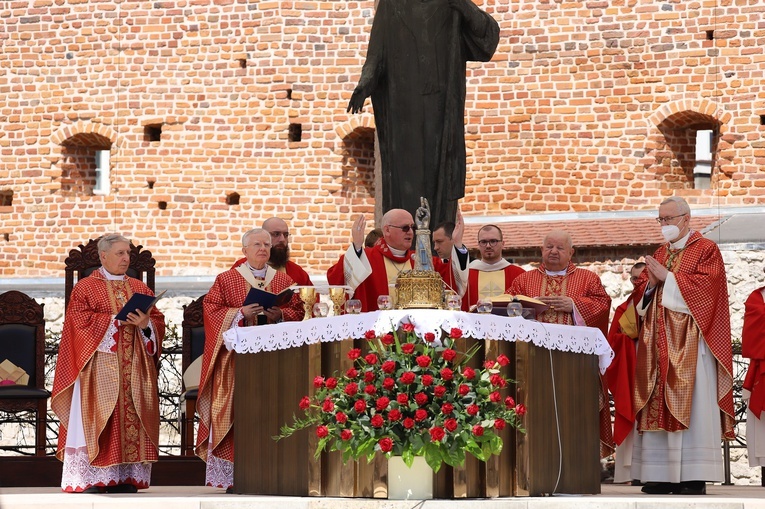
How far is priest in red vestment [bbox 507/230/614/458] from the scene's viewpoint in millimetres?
9102

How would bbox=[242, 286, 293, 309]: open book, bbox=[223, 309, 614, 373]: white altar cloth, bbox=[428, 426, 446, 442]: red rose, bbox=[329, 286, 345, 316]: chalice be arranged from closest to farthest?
bbox=[428, 426, 446, 442]: red rose → bbox=[223, 309, 614, 373]: white altar cloth → bbox=[329, 286, 345, 316]: chalice → bbox=[242, 286, 293, 309]: open book

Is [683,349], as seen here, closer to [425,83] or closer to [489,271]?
[489,271]

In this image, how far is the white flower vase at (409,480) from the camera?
737 centimetres

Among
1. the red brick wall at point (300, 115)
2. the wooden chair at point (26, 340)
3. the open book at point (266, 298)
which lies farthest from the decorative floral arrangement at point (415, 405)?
the red brick wall at point (300, 115)

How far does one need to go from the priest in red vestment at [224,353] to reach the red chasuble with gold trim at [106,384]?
1.16ft

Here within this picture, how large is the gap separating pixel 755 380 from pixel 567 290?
1.30 m

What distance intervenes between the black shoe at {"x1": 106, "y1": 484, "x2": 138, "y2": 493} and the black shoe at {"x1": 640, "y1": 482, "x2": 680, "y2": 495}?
9.95ft

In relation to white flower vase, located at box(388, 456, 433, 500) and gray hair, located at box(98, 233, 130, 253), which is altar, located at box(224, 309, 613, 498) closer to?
white flower vase, located at box(388, 456, 433, 500)

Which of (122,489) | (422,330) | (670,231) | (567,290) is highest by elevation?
(670,231)

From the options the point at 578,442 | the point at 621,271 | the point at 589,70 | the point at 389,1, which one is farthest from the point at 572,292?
the point at 589,70

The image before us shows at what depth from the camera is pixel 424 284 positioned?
304 inches

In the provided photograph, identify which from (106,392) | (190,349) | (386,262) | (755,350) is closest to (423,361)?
(386,262)

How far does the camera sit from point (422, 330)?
7461 millimetres

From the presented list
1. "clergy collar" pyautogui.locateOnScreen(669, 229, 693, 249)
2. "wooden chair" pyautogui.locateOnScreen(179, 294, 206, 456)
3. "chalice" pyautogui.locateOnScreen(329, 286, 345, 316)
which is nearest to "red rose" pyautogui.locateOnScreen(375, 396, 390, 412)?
"chalice" pyautogui.locateOnScreen(329, 286, 345, 316)
